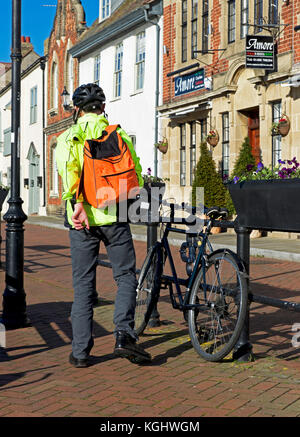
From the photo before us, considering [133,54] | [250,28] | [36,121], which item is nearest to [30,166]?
[36,121]

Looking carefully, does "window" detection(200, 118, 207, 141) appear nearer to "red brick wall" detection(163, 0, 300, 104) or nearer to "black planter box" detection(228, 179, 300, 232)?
"red brick wall" detection(163, 0, 300, 104)

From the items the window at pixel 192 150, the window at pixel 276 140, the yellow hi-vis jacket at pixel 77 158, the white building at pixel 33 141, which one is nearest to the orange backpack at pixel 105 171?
the yellow hi-vis jacket at pixel 77 158

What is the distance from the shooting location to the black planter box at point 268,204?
4047mm

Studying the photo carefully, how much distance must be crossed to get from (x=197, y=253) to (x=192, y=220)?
27 centimetres

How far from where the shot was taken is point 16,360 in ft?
15.5

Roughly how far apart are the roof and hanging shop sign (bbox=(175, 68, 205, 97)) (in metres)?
3.44

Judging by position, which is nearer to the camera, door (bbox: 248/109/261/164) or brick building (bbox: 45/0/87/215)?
door (bbox: 248/109/261/164)

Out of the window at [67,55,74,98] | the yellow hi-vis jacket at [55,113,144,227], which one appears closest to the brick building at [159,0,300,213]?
the window at [67,55,74,98]

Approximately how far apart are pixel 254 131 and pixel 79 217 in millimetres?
14290

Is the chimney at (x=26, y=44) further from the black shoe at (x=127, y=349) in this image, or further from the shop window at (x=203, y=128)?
the black shoe at (x=127, y=349)

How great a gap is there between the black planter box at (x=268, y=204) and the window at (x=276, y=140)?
12.3m

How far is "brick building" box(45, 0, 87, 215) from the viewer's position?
3039 centimetres

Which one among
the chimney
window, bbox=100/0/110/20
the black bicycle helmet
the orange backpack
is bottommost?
the orange backpack
